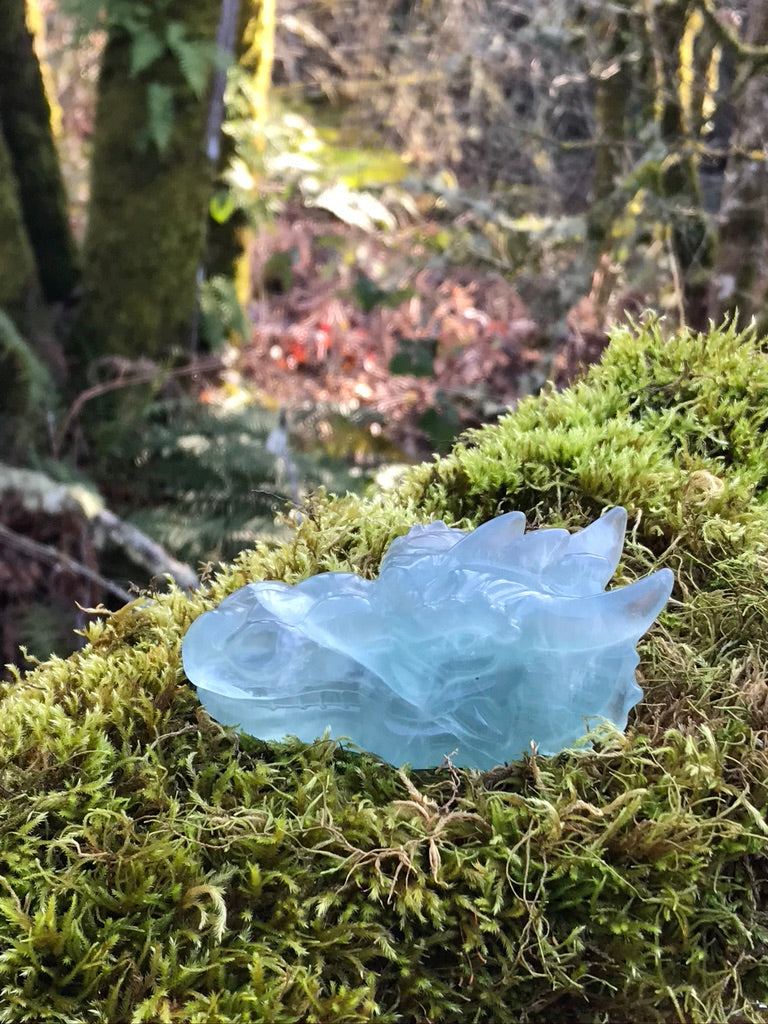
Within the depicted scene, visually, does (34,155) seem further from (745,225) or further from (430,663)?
(430,663)

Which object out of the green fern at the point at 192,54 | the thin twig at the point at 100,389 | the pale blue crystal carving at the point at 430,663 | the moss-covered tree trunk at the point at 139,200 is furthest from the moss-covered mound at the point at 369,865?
the green fern at the point at 192,54

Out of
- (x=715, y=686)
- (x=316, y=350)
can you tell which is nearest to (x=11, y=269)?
(x=316, y=350)

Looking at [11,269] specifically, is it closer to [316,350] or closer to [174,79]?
[174,79]

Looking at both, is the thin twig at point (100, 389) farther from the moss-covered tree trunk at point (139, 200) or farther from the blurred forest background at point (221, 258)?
the moss-covered tree trunk at point (139, 200)

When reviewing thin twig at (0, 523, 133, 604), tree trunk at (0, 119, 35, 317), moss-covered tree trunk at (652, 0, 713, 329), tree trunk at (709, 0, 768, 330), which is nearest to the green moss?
tree trunk at (0, 119, 35, 317)

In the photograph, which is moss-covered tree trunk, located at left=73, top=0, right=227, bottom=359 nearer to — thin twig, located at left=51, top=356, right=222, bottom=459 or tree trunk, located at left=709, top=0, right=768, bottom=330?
thin twig, located at left=51, top=356, right=222, bottom=459

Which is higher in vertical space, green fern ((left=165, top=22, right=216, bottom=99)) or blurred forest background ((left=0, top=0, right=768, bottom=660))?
green fern ((left=165, top=22, right=216, bottom=99))
